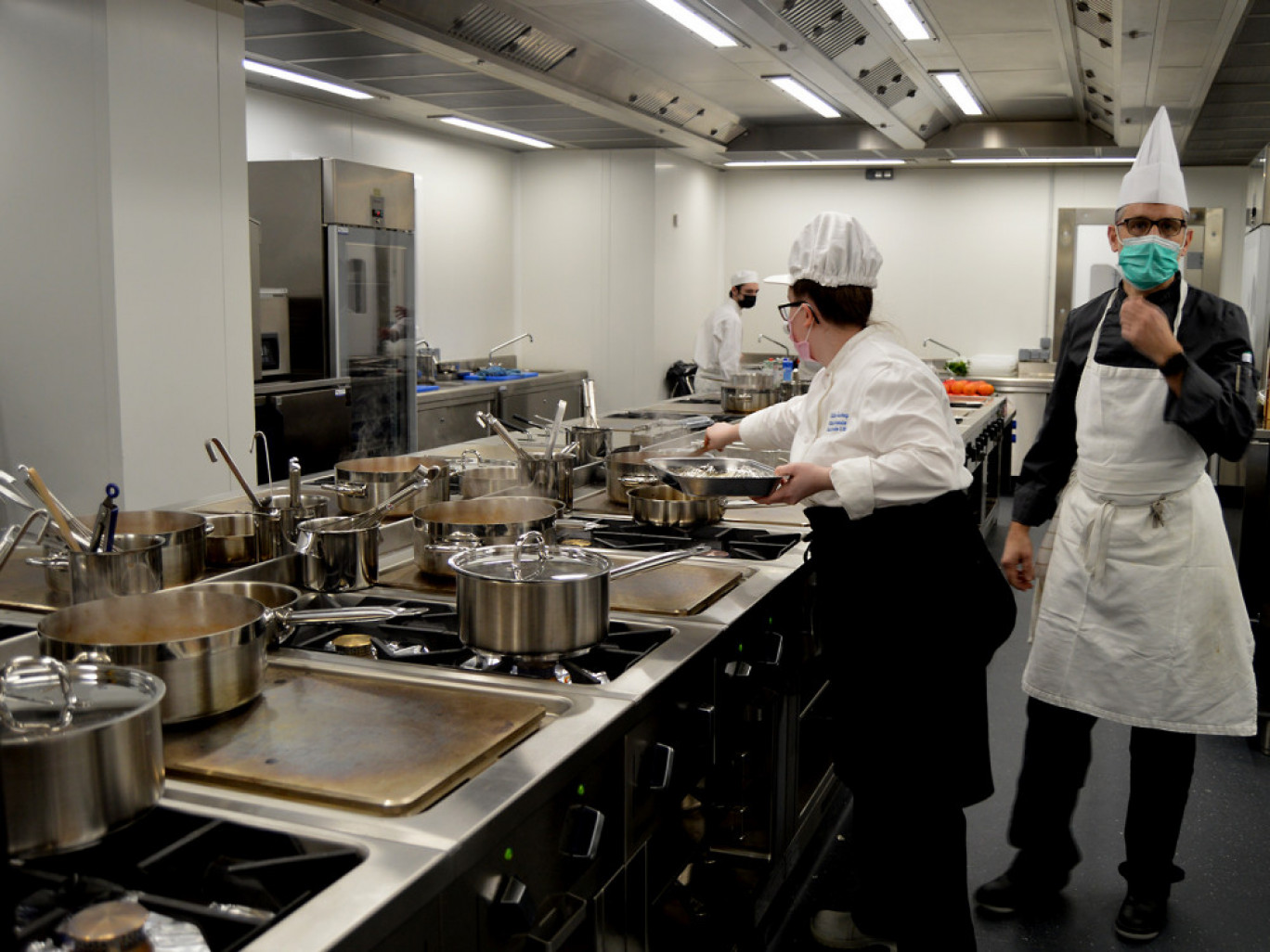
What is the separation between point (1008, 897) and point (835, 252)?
1578 millimetres

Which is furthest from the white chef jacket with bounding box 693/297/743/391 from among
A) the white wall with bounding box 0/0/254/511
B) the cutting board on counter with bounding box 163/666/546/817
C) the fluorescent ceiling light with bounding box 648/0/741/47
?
→ the cutting board on counter with bounding box 163/666/546/817

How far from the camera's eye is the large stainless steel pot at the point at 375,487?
8.71 feet

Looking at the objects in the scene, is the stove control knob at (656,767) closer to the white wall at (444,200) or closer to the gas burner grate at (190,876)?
the gas burner grate at (190,876)

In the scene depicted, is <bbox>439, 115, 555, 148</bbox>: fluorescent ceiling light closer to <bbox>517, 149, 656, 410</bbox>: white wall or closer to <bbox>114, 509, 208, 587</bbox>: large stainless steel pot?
<bbox>517, 149, 656, 410</bbox>: white wall

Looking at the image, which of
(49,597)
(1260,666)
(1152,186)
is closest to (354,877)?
(49,597)

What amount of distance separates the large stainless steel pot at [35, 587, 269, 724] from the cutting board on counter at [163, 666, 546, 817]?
5cm

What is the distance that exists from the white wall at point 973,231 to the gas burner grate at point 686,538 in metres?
7.16

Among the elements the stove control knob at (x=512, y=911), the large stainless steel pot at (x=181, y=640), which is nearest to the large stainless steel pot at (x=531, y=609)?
the large stainless steel pot at (x=181, y=640)

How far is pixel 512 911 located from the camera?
50.1 inches

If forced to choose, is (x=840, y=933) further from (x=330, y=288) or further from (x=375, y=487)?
(x=330, y=288)

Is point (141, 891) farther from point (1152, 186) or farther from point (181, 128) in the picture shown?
point (181, 128)

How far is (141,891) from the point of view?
3.62 feet

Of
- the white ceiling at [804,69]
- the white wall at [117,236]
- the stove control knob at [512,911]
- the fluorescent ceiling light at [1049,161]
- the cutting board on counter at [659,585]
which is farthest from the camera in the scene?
the fluorescent ceiling light at [1049,161]

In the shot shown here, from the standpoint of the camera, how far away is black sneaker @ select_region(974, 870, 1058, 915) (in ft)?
9.07
